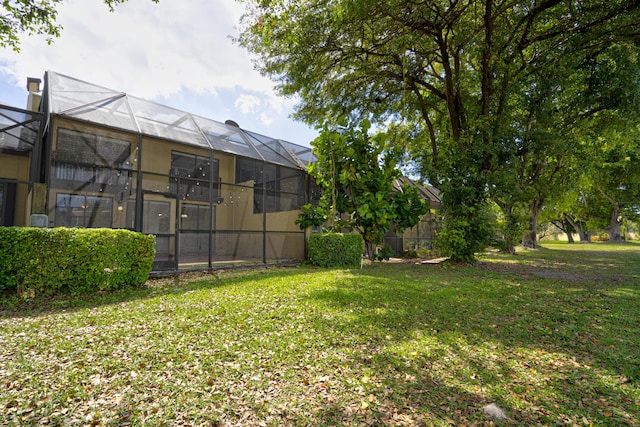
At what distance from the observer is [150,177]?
7.33 meters

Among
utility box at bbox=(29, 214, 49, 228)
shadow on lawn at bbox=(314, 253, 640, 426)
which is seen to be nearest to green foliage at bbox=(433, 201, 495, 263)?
shadow on lawn at bbox=(314, 253, 640, 426)

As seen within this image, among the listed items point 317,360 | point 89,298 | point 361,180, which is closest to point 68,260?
point 89,298

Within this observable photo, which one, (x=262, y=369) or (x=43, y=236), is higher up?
(x=43, y=236)

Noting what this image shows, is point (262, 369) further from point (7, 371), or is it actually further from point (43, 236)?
point (43, 236)

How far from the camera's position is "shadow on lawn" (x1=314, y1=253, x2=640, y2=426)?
2.16m

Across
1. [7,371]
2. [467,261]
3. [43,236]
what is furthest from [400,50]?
[7,371]

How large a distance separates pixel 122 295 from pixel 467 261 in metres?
9.52

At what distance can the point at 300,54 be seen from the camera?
8508 millimetres

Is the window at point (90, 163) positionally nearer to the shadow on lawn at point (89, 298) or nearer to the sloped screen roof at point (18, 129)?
the sloped screen roof at point (18, 129)

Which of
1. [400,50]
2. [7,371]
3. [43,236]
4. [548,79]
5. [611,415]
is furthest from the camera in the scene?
[548,79]

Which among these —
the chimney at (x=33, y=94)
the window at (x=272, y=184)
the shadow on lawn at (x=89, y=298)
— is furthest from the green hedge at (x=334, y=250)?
the chimney at (x=33, y=94)

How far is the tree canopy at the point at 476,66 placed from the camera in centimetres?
744

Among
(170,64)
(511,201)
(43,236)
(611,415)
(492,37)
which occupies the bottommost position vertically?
(611,415)

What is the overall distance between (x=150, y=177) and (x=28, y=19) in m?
3.65
